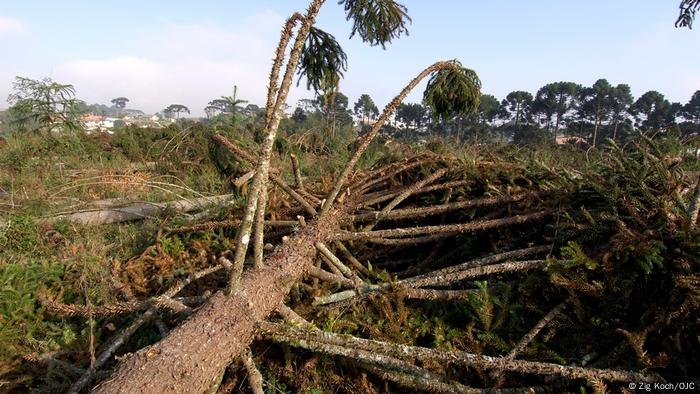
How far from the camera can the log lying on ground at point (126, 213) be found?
452 centimetres

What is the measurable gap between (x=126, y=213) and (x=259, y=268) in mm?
3767

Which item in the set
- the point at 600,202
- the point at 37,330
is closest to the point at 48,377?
the point at 37,330

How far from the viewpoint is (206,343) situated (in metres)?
1.57

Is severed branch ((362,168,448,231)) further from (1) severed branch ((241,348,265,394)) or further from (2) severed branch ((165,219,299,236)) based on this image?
(1) severed branch ((241,348,265,394))

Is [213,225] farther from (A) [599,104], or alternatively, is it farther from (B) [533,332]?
(A) [599,104]

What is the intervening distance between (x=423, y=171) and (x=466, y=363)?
7.66 ft

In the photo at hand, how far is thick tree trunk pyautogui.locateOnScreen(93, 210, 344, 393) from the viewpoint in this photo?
54.7 inches

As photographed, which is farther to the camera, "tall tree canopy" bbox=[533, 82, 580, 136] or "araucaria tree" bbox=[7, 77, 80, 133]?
"tall tree canopy" bbox=[533, 82, 580, 136]

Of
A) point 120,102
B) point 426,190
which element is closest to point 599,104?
point 426,190

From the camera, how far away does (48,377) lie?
2031mm

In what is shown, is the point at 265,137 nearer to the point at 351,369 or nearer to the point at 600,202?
the point at 351,369

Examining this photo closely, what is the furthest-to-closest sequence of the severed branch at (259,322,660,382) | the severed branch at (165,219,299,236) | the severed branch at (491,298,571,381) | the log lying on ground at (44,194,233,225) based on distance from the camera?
the log lying on ground at (44,194,233,225)
the severed branch at (165,219,299,236)
the severed branch at (491,298,571,381)
the severed branch at (259,322,660,382)

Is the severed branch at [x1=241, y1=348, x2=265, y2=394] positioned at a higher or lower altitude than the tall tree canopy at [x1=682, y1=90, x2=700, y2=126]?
lower

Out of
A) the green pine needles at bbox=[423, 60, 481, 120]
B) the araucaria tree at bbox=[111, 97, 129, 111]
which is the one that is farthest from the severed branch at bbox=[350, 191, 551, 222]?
the araucaria tree at bbox=[111, 97, 129, 111]
